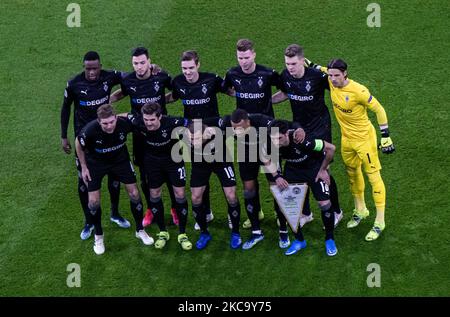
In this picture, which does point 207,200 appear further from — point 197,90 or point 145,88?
point 145,88

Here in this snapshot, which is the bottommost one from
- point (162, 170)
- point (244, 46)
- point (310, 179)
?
point (310, 179)

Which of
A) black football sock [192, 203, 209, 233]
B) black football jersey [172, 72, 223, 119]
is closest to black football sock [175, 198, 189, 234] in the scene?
black football sock [192, 203, 209, 233]

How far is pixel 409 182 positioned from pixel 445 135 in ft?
4.56

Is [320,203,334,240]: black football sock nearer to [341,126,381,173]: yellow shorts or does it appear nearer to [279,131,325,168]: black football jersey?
[279,131,325,168]: black football jersey

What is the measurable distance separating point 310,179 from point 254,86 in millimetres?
1419

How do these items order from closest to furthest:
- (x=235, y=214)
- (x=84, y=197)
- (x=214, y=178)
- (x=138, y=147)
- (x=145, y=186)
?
1. (x=235, y=214)
2. (x=138, y=147)
3. (x=84, y=197)
4. (x=145, y=186)
5. (x=214, y=178)

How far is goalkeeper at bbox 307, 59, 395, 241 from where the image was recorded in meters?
8.62

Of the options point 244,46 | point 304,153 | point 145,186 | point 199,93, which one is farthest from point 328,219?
point 145,186

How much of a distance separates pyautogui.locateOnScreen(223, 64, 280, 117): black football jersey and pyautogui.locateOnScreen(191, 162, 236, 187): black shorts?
0.86 m

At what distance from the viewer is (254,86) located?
29.6 feet

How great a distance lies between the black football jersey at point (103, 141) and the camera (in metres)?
8.55

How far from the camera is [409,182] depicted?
10.1 m

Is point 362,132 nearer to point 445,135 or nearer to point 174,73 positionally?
point 445,135

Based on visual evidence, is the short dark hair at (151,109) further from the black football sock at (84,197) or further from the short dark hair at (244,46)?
the black football sock at (84,197)
